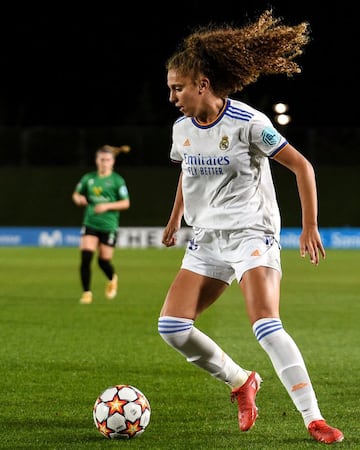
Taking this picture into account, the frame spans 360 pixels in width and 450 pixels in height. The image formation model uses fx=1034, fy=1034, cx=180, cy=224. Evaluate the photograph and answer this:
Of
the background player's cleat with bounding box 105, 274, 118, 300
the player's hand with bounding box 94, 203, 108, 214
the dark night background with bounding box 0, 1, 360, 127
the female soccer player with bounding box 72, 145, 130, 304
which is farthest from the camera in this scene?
the dark night background with bounding box 0, 1, 360, 127

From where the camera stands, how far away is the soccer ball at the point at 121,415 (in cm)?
596

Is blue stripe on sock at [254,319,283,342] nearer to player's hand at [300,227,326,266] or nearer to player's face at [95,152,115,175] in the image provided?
player's hand at [300,227,326,266]

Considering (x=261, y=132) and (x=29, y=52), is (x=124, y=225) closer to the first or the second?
(x=29, y=52)

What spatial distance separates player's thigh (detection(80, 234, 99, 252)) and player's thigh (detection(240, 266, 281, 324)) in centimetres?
929

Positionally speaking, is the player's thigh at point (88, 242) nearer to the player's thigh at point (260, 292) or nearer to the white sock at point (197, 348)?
the white sock at point (197, 348)

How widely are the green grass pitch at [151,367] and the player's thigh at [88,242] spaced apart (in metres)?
0.84

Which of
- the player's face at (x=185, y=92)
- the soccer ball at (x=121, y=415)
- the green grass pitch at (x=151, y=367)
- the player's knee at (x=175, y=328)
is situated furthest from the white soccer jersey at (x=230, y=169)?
the green grass pitch at (x=151, y=367)

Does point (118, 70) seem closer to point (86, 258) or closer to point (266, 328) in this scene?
point (86, 258)

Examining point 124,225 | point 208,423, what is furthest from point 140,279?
point 124,225

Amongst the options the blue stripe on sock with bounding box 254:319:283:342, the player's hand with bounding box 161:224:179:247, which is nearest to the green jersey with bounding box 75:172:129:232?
the player's hand with bounding box 161:224:179:247

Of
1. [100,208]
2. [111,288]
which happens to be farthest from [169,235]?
[111,288]

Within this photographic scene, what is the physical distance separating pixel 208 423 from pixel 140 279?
14249 mm

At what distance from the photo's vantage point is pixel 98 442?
587 centimetres

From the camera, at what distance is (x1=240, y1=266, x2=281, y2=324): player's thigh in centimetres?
580
